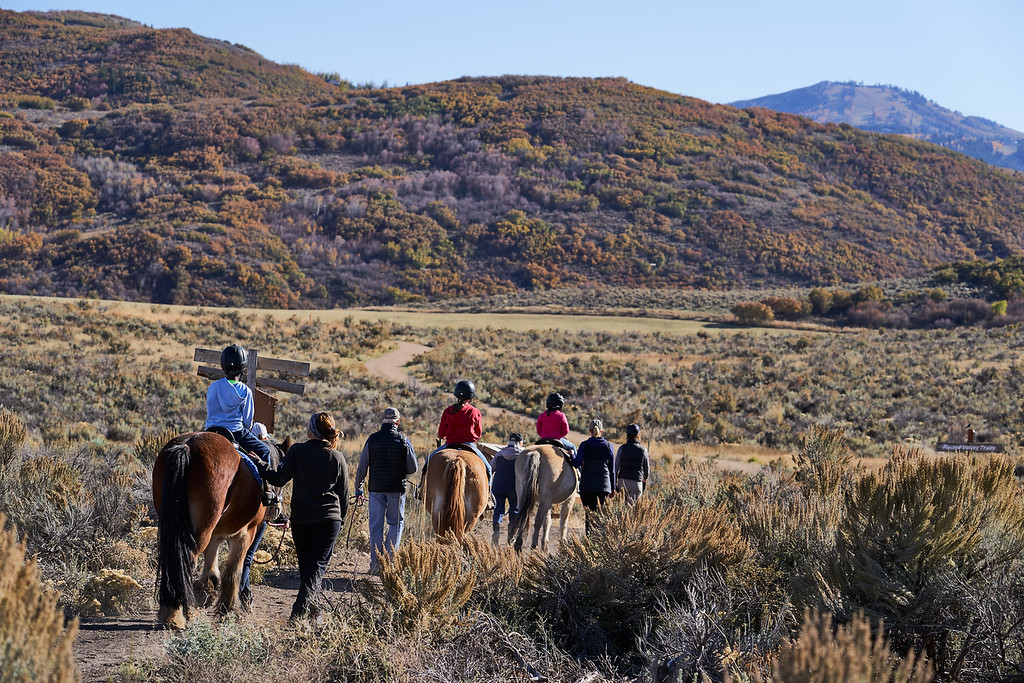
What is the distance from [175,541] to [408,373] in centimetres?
2378

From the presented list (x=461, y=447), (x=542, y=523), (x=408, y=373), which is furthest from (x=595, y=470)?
(x=408, y=373)

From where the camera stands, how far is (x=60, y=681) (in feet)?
9.12

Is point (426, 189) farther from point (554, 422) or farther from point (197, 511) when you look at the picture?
point (197, 511)

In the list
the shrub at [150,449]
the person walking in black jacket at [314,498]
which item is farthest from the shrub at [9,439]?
the person walking in black jacket at [314,498]

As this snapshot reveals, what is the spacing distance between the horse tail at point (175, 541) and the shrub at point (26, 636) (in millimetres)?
2688

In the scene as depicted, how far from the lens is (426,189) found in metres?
76.3

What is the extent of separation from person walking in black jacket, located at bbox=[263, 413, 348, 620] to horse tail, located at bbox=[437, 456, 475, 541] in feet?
4.76

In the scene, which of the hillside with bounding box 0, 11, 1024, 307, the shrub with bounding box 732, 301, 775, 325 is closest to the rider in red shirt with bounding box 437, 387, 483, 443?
the shrub with bounding box 732, 301, 775, 325

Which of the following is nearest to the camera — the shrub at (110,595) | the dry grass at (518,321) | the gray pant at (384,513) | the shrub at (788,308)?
the shrub at (110,595)

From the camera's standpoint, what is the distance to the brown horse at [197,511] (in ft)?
18.7

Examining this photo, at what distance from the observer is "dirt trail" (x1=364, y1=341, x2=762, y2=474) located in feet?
→ 61.6

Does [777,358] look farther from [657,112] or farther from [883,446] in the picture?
[657,112]

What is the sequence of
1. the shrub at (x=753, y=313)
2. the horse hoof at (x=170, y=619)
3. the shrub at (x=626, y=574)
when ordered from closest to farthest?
the shrub at (x=626, y=574), the horse hoof at (x=170, y=619), the shrub at (x=753, y=313)

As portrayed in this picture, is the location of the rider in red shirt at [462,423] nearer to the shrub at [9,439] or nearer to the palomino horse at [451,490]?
the palomino horse at [451,490]
